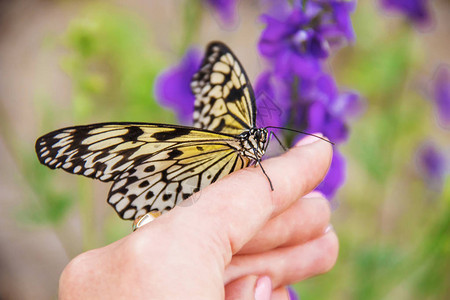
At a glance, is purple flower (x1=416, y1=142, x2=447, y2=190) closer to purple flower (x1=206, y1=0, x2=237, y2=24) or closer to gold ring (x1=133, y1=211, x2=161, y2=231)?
purple flower (x1=206, y1=0, x2=237, y2=24)

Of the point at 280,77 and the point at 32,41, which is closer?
the point at 280,77

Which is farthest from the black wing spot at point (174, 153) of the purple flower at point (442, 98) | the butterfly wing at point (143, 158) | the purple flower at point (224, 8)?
the purple flower at point (442, 98)

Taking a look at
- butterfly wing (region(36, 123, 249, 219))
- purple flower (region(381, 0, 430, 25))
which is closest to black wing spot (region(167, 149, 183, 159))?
butterfly wing (region(36, 123, 249, 219))

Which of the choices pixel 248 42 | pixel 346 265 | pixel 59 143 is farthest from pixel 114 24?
pixel 59 143

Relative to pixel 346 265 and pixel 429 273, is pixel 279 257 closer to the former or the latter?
pixel 429 273

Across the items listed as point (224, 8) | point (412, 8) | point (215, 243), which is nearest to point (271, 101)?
point (215, 243)

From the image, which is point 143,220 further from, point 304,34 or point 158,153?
point 304,34
